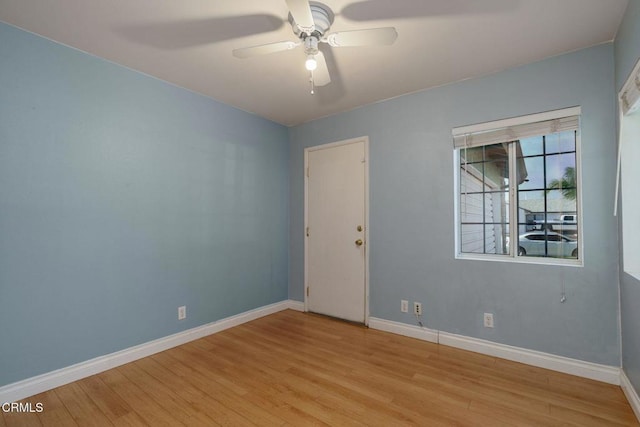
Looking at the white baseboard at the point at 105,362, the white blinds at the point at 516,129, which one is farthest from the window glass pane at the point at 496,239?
the white baseboard at the point at 105,362

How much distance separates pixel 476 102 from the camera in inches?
108

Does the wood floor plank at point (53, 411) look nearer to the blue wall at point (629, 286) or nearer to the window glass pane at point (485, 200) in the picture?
the window glass pane at point (485, 200)

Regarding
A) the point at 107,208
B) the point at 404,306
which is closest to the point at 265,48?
the point at 107,208

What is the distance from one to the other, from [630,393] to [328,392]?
1.93m

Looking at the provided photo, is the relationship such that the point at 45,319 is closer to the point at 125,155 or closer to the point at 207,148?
the point at 125,155

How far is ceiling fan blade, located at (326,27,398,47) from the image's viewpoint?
1676 millimetres

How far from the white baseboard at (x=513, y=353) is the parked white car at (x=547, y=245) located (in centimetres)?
79

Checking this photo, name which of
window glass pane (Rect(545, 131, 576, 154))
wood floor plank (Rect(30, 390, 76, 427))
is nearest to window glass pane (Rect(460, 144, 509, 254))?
window glass pane (Rect(545, 131, 576, 154))

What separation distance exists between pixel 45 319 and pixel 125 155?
52.7 inches

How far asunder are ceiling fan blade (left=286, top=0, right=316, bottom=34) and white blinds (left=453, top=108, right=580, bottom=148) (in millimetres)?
1800

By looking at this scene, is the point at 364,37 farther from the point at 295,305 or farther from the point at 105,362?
the point at 295,305

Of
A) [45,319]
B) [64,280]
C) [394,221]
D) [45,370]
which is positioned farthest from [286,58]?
[45,370]

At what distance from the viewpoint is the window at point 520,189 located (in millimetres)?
2418

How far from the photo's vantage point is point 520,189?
103 inches
